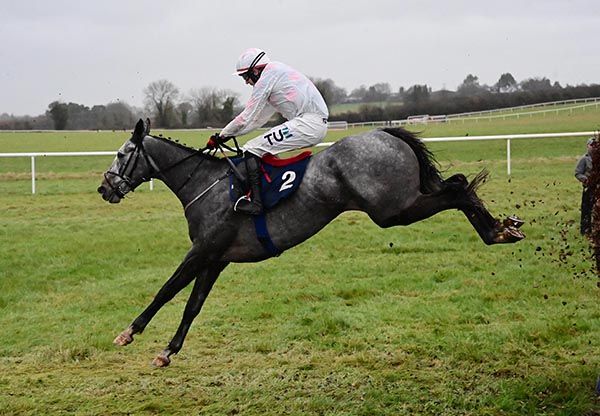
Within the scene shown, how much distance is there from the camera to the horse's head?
22.2 ft

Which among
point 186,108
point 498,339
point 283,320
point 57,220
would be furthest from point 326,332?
point 57,220

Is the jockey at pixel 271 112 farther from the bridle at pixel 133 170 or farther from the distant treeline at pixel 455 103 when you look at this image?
the distant treeline at pixel 455 103

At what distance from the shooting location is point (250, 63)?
21.3ft

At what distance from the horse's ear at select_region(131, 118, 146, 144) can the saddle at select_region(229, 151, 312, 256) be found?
3.21 ft

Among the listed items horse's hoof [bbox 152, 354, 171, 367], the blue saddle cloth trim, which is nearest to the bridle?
the blue saddle cloth trim

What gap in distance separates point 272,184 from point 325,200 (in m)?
0.46

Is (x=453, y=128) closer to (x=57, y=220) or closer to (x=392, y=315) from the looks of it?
(x=57, y=220)

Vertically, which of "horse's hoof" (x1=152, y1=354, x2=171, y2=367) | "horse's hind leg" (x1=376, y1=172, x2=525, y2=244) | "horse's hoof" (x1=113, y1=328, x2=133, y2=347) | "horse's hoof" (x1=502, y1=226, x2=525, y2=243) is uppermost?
"horse's hind leg" (x1=376, y1=172, x2=525, y2=244)

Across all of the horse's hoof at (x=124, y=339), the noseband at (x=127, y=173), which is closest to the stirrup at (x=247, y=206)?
the noseband at (x=127, y=173)

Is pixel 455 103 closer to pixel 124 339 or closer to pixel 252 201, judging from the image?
pixel 252 201

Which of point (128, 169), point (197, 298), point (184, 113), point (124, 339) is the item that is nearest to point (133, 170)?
point (128, 169)

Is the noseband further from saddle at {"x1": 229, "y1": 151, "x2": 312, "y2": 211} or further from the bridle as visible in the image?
saddle at {"x1": 229, "y1": 151, "x2": 312, "y2": 211}

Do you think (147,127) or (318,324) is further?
(318,324)

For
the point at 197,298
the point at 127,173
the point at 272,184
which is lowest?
the point at 197,298
